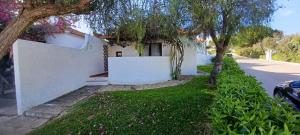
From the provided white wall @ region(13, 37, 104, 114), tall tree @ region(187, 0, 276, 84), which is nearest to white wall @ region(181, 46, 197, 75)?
tall tree @ region(187, 0, 276, 84)

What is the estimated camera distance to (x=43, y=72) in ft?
31.4

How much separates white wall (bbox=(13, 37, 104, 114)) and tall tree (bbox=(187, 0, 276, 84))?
5306 mm

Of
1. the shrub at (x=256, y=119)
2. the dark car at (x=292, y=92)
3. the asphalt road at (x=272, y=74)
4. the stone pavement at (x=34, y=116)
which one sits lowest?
the stone pavement at (x=34, y=116)

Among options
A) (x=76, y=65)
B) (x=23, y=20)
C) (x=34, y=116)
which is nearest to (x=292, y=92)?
(x=23, y=20)

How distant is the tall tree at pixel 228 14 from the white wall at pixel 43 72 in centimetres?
531

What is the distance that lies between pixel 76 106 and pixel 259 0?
23.2 feet

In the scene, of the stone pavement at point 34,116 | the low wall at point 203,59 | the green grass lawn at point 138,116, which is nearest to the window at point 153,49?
the green grass lawn at point 138,116

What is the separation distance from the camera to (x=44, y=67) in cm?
968

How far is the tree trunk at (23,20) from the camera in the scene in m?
5.11

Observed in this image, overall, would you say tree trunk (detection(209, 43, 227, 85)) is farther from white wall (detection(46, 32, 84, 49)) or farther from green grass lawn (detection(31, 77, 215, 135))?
white wall (detection(46, 32, 84, 49))

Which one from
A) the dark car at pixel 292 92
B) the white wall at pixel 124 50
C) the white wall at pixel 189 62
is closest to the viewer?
the dark car at pixel 292 92

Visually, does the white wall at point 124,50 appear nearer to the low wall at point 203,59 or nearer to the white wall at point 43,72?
the white wall at point 43,72

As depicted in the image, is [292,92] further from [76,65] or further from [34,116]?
[76,65]

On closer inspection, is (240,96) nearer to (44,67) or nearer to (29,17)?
(29,17)
